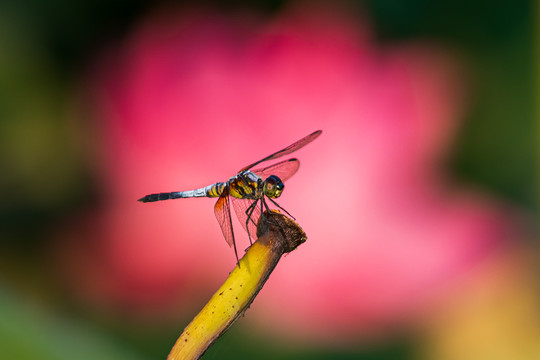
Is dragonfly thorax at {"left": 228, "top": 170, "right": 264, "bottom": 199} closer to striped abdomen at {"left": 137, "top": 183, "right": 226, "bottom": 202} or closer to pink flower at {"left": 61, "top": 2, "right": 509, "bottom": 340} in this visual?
striped abdomen at {"left": 137, "top": 183, "right": 226, "bottom": 202}

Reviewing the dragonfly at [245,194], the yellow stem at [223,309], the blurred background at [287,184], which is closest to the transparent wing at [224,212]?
the dragonfly at [245,194]

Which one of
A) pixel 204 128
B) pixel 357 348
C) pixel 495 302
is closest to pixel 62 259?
pixel 204 128

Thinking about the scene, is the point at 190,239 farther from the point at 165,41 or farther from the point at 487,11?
the point at 487,11

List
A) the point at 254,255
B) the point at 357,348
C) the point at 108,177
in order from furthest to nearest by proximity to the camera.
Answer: the point at 108,177
the point at 357,348
the point at 254,255

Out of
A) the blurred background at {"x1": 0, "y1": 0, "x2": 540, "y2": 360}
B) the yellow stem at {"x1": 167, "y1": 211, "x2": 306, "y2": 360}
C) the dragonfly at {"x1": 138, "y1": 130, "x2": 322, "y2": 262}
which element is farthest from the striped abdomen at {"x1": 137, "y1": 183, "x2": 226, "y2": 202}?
the blurred background at {"x1": 0, "y1": 0, "x2": 540, "y2": 360}

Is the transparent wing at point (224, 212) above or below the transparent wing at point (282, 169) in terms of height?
above

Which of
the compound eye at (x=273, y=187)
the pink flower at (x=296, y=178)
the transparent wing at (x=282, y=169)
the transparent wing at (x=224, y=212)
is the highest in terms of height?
the compound eye at (x=273, y=187)

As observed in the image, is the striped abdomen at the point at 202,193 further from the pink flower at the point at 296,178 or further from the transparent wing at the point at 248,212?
the pink flower at the point at 296,178

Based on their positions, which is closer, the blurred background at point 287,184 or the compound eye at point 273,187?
the compound eye at point 273,187
